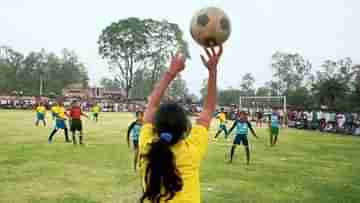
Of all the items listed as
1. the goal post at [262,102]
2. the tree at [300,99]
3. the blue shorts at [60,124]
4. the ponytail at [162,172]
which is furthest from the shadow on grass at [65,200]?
the tree at [300,99]

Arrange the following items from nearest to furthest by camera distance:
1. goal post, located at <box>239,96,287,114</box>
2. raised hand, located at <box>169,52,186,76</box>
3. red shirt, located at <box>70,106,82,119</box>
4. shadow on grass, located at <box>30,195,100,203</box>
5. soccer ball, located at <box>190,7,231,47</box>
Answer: raised hand, located at <box>169,52,186,76</box>, soccer ball, located at <box>190,7,231,47</box>, shadow on grass, located at <box>30,195,100,203</box>, red shirt, located at <box>70,106,82,119</box>, goal post, located at <box>239,96,287,114</box>

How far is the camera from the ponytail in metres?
2.37

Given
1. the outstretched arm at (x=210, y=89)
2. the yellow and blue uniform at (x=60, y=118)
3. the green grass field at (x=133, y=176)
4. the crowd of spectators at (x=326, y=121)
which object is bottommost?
the green grass field at (x=133, y=176)

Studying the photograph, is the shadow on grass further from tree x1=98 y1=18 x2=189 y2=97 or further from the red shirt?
tree x1=98 y1=18 x2=189 y2=97

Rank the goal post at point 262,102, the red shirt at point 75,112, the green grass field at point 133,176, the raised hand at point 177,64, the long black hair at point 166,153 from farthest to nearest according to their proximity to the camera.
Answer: the goal post at point 262,102 < the red shirt at point 75,112 < the green grass field at point 133,176 < the raised hand at point 177,64 < the long black hair at point 166,153

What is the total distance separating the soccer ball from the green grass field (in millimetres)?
4390

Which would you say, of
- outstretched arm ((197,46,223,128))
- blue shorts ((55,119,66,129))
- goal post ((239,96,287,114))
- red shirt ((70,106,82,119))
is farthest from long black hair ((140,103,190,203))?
goal post ((239,96,287,114))

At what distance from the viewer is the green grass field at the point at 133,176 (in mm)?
7594

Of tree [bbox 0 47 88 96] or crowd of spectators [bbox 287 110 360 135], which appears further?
tree [bbox 0 47 88 96]

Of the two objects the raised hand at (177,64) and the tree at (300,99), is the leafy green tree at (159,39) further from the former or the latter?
the raised hand at (177,64)

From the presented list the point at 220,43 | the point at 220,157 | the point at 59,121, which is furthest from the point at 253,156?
the point at 220,43

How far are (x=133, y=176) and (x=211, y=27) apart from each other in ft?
21.4

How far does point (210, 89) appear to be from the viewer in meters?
2.85

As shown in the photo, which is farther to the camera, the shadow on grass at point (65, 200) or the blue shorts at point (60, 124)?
the blue shorts at point (60, 124)
